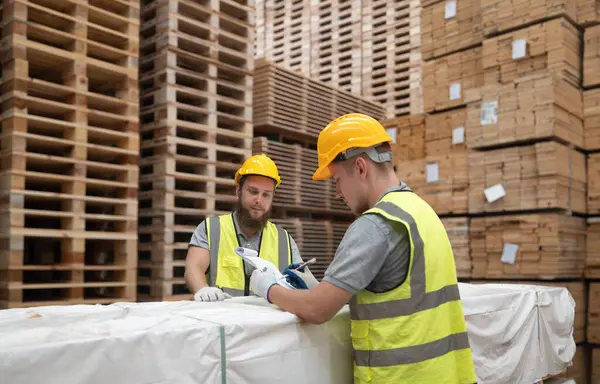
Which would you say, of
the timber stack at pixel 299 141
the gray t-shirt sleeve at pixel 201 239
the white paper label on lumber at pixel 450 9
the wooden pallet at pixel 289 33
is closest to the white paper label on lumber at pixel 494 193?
the white paper label on lumber at pixel 450 9

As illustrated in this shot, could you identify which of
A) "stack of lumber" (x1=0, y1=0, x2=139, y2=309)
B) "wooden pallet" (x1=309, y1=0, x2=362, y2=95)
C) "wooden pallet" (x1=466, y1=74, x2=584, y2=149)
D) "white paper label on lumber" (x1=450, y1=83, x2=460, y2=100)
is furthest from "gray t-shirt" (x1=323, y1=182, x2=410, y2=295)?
"wooden pallet" (x1=309, y1=0, x2=362, y2=95)

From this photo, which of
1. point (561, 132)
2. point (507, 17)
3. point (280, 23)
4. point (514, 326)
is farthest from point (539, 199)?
point (280, 23)

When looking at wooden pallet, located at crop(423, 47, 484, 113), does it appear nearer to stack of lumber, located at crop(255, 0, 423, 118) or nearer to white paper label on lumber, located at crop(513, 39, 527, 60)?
white paper label on lumber, located at crop(513, 39, 527, 60)

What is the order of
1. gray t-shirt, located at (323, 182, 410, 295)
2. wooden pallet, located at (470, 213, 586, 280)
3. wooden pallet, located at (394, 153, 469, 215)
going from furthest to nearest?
wooden pallet, located at (394, 153, 469, 215), wooden pallet, located at (470, 213, 586, 280), gray t-shirt, located at (323, 182, 410, 295)

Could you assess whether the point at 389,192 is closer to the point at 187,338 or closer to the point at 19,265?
the point at 187,338

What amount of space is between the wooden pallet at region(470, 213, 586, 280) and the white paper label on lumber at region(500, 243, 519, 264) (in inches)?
0.4

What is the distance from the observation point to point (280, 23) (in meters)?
10.5

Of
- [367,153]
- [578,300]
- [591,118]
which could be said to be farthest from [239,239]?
[591,118]

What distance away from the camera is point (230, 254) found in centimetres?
358

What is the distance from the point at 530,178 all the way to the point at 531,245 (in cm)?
68

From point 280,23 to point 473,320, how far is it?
8.66 m

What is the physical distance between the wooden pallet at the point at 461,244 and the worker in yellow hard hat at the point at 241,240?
9.23ft

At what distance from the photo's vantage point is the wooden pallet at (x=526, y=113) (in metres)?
5.47

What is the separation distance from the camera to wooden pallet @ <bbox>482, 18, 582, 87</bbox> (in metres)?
5.62
